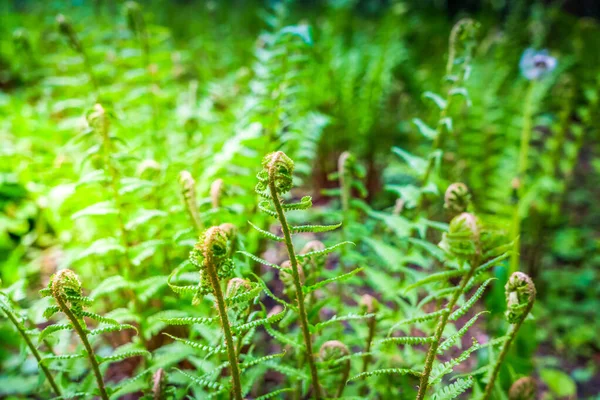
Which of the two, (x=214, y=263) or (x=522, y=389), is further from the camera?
(x=522, y=389)

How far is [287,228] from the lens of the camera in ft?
2.63

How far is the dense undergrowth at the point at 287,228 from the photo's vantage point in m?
0.87

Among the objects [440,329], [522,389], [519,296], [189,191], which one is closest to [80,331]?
[189,191]

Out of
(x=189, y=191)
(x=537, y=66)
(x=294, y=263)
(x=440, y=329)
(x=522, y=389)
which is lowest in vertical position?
(x=522, y=389)

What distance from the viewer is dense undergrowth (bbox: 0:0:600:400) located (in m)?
0.87

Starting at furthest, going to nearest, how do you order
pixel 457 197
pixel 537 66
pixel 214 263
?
pixel 537 66, pixel 457 197, pixel 214 263

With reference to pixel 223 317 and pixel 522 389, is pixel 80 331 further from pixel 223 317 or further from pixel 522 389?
pixel 522 389

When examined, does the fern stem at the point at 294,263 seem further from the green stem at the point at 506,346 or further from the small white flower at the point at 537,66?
the small white flower at the point at 537,66

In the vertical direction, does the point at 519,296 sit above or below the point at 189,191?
below

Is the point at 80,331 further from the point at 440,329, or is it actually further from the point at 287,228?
the point at 440,329

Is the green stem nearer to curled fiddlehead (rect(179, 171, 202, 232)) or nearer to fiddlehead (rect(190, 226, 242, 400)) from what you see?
fiddlehead (rect(190, 226, 242, 400))

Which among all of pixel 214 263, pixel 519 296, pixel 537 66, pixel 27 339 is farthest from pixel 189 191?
pixel 537 66

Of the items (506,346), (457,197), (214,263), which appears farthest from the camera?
(457,197)

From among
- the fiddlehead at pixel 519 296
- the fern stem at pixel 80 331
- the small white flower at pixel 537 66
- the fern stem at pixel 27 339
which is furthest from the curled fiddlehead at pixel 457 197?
the small white flower at pixel 537 66
